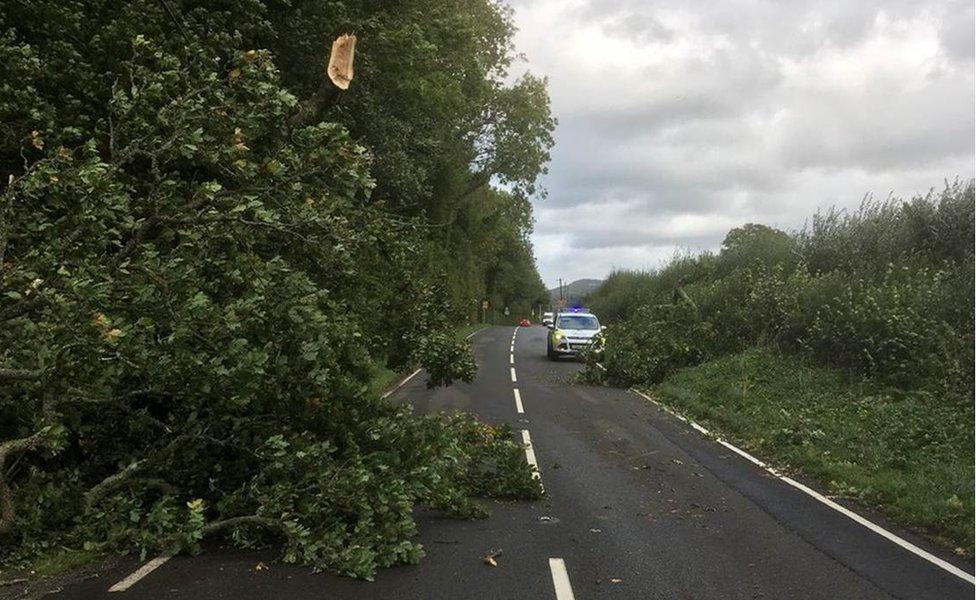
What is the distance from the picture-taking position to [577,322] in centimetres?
2964

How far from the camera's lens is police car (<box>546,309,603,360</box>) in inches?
1113

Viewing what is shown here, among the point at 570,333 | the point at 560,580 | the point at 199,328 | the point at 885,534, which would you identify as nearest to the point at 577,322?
the point at 570,333

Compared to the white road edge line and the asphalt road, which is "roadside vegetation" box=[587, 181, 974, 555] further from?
the asphalt road

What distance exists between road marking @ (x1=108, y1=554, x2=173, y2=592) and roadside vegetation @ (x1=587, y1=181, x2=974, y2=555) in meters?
6.90

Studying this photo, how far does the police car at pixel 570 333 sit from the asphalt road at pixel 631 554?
57.1 ft

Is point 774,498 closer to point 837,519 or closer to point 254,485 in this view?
point 837,519

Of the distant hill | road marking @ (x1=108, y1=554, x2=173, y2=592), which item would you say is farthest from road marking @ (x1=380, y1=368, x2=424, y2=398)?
the distant hill

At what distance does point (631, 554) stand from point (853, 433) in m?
6.80

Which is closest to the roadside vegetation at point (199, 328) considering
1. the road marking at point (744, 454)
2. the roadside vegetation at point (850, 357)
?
the road marking at point (744, 454)

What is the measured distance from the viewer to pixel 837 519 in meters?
7.84

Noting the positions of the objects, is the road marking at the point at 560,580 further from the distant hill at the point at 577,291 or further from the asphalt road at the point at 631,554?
the distant hill at the point at 577,291

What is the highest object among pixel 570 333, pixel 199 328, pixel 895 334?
pixel 199 328

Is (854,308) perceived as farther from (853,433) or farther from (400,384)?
(400,384)

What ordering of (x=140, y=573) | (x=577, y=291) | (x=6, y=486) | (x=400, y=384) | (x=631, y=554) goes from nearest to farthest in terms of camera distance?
(x=140, y=573) → (x=6, y=486) → (x=631, y=554) → (x=400, y=384) → (x=577, y=291)
